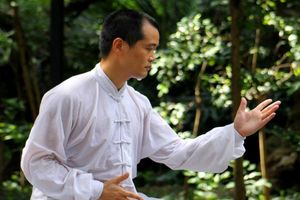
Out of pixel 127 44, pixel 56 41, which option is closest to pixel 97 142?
A: pixel 127 44

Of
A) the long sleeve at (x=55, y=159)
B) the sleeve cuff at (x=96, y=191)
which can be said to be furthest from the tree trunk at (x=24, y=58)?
the sleeve cuff at (x=96, y=191)

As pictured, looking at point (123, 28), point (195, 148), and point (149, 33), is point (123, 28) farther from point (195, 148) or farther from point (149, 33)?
point (195, 148)

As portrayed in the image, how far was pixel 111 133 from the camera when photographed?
239 centimetres

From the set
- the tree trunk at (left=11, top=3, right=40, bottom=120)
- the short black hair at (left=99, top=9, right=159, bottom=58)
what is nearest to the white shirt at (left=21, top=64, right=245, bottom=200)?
the short black hair at (left=99, top=9, right=159, bottom=58)

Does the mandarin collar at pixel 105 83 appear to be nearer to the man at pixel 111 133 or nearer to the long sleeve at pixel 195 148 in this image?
the man at pixel 111 133

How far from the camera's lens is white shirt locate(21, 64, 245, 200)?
7.34 ft

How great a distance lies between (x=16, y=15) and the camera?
4.89 metres

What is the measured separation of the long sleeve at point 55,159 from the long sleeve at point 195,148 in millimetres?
465

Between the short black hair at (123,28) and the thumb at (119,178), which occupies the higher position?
the short black hair at (123,28)

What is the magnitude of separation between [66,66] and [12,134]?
1.81 metres

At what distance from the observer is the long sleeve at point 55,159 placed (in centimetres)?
221

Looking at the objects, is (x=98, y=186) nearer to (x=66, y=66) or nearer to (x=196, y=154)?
(x=196, y=154)

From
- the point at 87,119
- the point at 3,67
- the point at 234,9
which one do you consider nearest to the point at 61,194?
the point at 87,119

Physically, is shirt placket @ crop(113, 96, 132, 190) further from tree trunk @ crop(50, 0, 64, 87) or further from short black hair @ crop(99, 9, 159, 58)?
tree trunk @ crop(50, 0, 64, 87)
